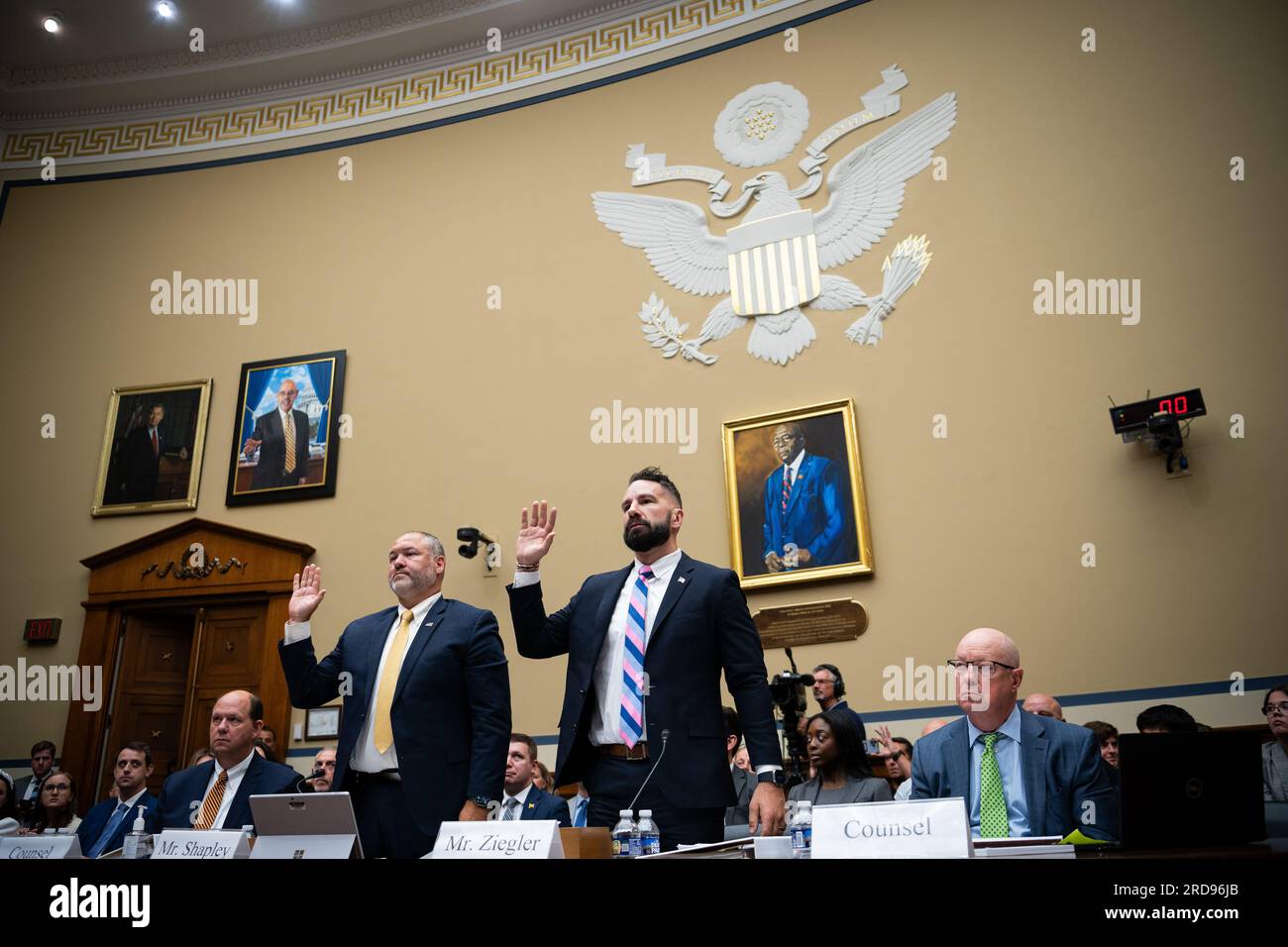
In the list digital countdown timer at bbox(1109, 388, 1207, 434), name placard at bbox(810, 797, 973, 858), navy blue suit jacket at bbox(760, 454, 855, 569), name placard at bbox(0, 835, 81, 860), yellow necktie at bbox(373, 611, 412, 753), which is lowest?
name placard at bbox(0, 835, 81, 860)

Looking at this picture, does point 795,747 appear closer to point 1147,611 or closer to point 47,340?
point 1147,611

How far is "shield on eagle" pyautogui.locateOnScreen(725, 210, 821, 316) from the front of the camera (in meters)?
7.95

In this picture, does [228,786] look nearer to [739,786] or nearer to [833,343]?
[739,786]

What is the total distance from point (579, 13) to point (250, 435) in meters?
4.95

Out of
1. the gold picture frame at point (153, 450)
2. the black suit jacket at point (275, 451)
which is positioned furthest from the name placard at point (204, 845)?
the gold picture frame at point (153, 450)

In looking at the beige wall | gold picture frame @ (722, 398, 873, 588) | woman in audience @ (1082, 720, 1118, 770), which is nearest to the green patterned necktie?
woman in audience @ (1082, 720, 1118, 770)

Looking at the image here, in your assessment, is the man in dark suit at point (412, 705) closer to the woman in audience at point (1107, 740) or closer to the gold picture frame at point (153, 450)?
the woman in audience at point (1107, 740)

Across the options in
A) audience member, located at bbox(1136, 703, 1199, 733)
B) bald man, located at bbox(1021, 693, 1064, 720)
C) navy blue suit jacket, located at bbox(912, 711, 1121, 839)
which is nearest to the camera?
navy blue suit jacket, located at bbox(912, 711, 1121, 839)

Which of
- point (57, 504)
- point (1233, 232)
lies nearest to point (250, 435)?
point (57, 504)

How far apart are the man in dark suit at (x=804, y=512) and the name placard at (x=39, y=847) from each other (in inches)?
221

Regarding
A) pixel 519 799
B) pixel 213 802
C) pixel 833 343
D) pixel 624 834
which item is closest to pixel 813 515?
pixel 833 343

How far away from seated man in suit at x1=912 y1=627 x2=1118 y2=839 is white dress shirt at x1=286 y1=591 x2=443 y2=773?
66.9 inches

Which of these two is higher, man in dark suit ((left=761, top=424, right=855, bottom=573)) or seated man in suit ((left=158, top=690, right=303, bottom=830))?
man in dark suit ((left=761, top=424, right=855, bottom=573))

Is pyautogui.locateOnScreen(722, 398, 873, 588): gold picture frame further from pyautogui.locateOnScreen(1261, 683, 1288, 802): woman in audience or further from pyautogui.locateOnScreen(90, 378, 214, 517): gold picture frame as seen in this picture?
pyautogui.locateOnScreen(90, 378, 214, 517): gold picture frame
